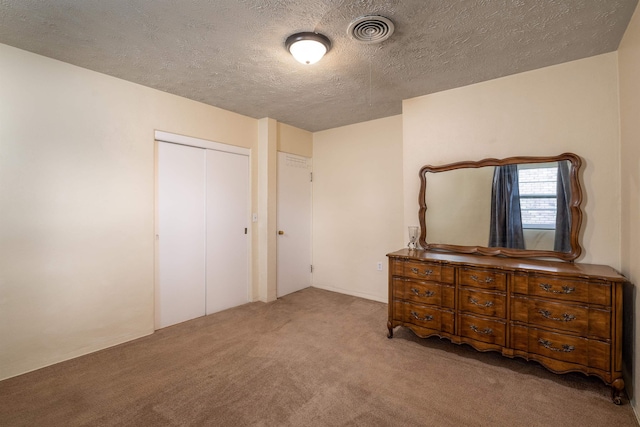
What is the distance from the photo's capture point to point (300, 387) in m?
2.06

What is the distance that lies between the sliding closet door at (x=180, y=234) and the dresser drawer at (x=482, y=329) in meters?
2.82

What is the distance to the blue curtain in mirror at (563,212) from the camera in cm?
239

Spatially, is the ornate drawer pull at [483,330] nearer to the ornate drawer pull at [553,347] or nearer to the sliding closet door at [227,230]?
the ornate drawer pull at [553,347]

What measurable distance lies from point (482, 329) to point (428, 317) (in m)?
0.43

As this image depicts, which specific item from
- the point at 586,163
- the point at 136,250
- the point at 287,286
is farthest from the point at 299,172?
the point at 586,163

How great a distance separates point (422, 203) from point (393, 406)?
197 cm

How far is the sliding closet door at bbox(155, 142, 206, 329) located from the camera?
3.09 m

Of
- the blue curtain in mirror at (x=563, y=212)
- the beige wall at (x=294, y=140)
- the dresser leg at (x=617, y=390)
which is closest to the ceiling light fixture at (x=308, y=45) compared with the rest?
the beige wall at (x=294, y=140)

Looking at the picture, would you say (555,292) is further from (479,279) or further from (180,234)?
(180,234)

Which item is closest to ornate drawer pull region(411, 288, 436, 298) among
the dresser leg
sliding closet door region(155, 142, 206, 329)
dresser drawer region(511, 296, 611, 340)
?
dresser drawer region(511, 296, 611, 340)

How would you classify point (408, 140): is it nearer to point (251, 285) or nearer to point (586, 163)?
point (586, 163)

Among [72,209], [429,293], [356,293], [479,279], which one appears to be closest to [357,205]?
[356,293]

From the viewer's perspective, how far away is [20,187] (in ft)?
7.38

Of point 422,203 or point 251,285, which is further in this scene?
point 251,285
